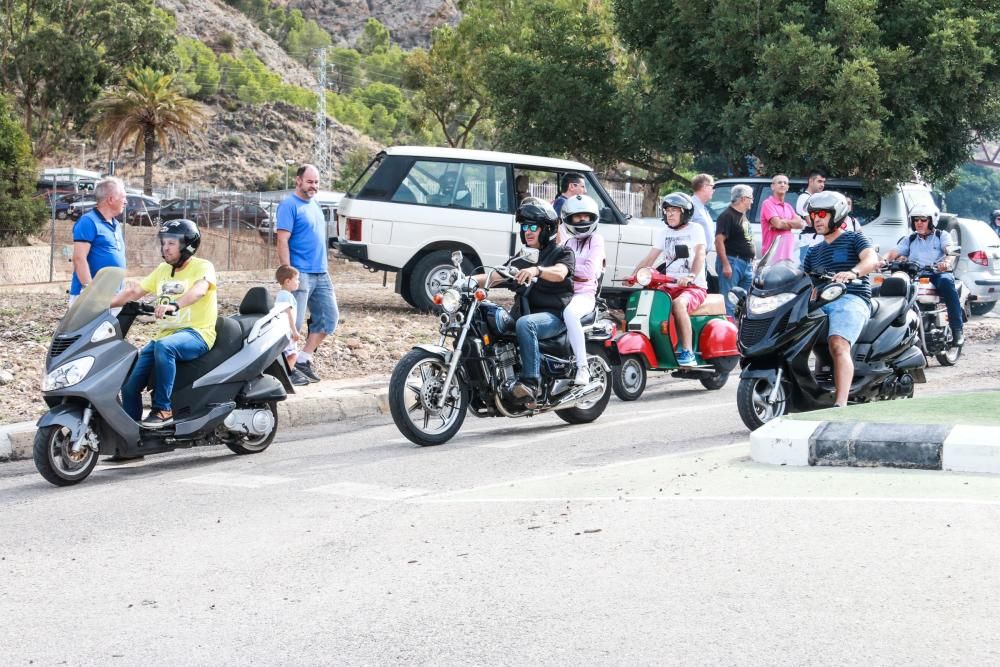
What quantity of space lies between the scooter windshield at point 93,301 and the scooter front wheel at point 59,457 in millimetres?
646

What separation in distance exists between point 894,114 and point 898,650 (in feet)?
67.9

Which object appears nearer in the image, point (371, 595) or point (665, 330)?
point (371, 595)

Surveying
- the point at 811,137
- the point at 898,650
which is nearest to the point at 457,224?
the point at 811,137

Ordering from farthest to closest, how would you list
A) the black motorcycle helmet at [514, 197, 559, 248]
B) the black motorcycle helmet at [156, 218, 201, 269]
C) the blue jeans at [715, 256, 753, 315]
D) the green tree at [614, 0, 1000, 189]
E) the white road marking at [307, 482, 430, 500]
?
the green tree at [614, 0, 1000, 189] < the blue jeans at [715, 256, 753, 315] < the black motorcycle helmet at [514, 197, 559, 248] < the black motorcycle helmet at [156, 218, 201, 269] < the white road marking at [307, 482, 430, 500]

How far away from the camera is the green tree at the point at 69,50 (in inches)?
1859

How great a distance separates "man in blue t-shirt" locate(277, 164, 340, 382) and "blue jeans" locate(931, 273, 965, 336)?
6.34m

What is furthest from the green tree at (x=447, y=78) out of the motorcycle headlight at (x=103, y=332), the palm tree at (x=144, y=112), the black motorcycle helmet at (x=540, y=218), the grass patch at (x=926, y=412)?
the motorcycle headlight at (x=103, y=332)

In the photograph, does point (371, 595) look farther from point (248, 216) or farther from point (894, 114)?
point (248, 216)

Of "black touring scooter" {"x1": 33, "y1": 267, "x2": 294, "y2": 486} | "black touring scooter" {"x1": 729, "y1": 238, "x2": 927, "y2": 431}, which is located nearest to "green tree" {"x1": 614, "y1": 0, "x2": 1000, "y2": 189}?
"black touring scooter" {"x1": 729, "y1": 238, "x2": 927, "y2": 431}

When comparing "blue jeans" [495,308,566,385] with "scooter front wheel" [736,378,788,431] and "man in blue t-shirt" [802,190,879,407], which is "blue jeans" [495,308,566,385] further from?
"man in blue t-shirt" [802,190,879,407]

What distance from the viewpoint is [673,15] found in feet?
83.7

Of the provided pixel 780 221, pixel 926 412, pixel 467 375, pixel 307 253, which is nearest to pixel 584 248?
pixel 467 375

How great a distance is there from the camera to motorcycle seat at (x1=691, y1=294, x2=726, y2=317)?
1245 centimetres

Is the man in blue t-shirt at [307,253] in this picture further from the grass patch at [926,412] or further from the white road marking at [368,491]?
the grass patch at [926,412]
